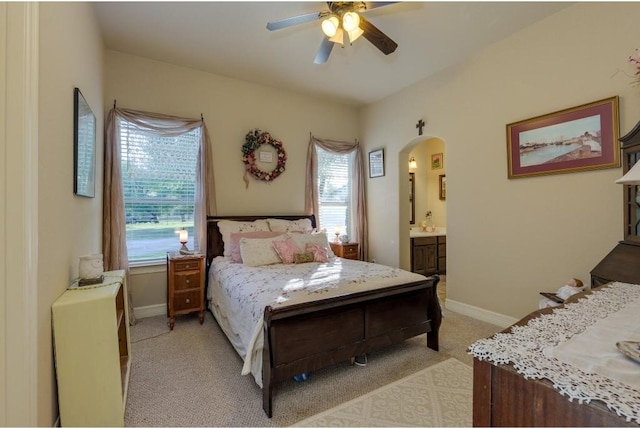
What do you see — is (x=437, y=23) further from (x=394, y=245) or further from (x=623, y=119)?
(x=394, y=245)

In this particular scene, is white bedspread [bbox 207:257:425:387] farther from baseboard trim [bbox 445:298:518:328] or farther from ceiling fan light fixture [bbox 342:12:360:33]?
ceiling fan light fixture [bbox 342:12:360:33]

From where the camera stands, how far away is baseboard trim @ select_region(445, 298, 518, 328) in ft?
10.0

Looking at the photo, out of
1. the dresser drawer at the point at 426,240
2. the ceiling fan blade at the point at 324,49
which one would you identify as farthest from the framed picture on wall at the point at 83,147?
the dresser drawer at the point at 426,240

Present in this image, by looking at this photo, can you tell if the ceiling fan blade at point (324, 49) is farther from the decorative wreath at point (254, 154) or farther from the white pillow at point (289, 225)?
the white pillow at point (289, 225)

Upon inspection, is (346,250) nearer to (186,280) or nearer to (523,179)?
(186,280)

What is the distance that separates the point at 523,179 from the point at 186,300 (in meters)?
3.78

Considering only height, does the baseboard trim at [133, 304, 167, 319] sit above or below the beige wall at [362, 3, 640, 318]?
below

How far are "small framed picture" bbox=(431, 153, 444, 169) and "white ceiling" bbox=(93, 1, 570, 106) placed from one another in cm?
213

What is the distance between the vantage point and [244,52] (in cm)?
324

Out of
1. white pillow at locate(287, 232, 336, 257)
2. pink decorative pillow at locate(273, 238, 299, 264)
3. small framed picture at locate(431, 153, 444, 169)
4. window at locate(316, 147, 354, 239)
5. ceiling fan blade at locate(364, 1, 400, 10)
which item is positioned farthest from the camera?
small framed picture at locate(431, 153, 444, 169)

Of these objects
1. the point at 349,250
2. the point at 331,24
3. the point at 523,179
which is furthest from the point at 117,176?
the point at 523,179

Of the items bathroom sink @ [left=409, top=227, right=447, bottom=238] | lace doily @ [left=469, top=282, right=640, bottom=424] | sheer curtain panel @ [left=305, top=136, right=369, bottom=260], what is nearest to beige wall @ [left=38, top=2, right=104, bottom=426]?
lace doily @ [left=469, top=282, right=640, bottom=424]

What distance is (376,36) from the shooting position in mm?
2369

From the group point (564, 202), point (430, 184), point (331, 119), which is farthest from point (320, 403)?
point (430, 184)
